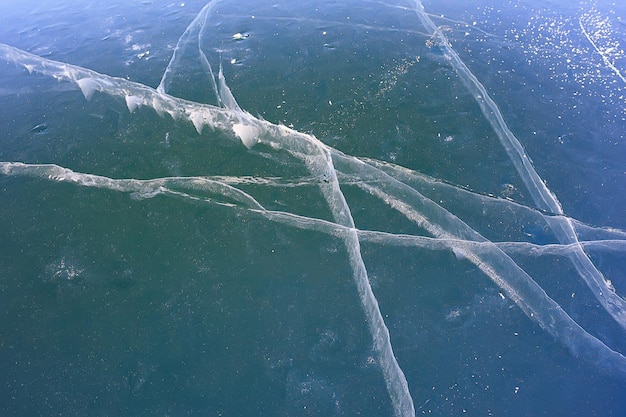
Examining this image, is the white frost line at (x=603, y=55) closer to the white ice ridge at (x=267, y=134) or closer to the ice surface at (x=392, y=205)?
the ice surface at (x=392, y=205)

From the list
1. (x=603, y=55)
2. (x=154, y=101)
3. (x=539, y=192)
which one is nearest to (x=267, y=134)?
(x=154, y=101)

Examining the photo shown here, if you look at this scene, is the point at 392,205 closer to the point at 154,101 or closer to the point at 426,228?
the point at 426,228

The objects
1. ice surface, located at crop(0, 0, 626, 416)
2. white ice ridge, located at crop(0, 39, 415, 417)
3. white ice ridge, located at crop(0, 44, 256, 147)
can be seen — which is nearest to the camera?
white ice ridge, located at crop(0, 39, 415, 417)

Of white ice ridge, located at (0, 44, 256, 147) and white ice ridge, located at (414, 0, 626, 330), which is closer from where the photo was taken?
white ice ridge, located at (414, 0, 626, 330)

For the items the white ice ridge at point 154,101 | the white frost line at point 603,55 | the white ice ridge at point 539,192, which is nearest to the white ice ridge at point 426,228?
the white ice ridge at point 539,192

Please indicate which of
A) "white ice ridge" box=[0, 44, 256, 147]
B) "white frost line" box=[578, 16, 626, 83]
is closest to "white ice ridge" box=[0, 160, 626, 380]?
"white ice ridge" box=[0, 44, 256, 147]

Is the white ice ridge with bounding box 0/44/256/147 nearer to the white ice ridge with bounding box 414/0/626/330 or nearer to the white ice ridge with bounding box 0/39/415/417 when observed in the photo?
the white ice ridge with bounding box 0/39/415/417
